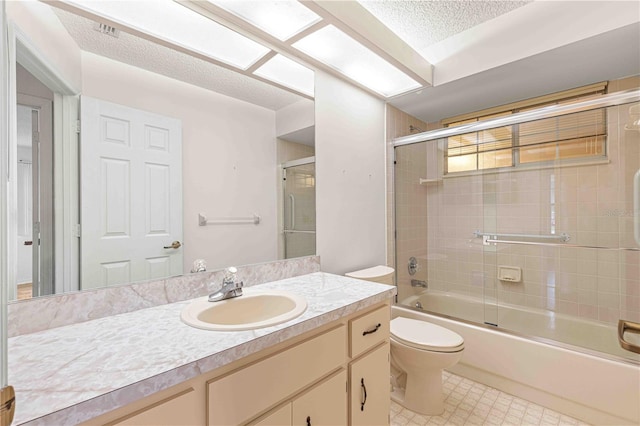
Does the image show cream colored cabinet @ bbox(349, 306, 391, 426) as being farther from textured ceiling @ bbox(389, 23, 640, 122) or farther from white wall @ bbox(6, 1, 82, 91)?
textured ceiling @ bbox(389, 23, 640, 122)

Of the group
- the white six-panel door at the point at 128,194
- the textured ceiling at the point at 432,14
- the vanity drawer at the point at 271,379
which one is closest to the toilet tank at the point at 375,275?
the vanity drawer at the point at 271,379

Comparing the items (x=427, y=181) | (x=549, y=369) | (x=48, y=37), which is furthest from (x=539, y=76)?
(x=48, y=37)

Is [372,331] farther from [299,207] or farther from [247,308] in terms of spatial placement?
[299,207]

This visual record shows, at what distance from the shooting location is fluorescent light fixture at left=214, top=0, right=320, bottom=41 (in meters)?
1.34

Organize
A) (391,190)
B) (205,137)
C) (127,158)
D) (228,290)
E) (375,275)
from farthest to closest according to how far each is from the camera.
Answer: (391,190) → (375,275) → (205,137) → (228,290) → (127,158)

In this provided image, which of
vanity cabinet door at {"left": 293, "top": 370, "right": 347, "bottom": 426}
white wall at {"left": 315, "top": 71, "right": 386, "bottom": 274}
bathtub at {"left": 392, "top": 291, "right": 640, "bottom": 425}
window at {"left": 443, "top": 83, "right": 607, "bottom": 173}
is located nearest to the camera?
vanity cabinet door at {"left": 293, "top": 370, "right": 347, "bottom": 426}

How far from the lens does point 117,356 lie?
72cm

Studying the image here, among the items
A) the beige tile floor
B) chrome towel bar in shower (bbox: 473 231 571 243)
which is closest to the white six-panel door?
the beige tile floor

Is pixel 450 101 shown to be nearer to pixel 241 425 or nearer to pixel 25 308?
pixel 241 425

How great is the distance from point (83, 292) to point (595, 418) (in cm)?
261

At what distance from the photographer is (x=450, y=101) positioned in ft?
8.20

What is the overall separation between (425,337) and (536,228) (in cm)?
144

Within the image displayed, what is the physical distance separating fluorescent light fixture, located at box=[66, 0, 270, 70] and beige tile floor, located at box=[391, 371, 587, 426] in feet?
7.27

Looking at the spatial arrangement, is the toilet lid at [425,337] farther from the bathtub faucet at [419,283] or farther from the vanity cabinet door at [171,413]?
the vanity cabinet door at [171,413]
